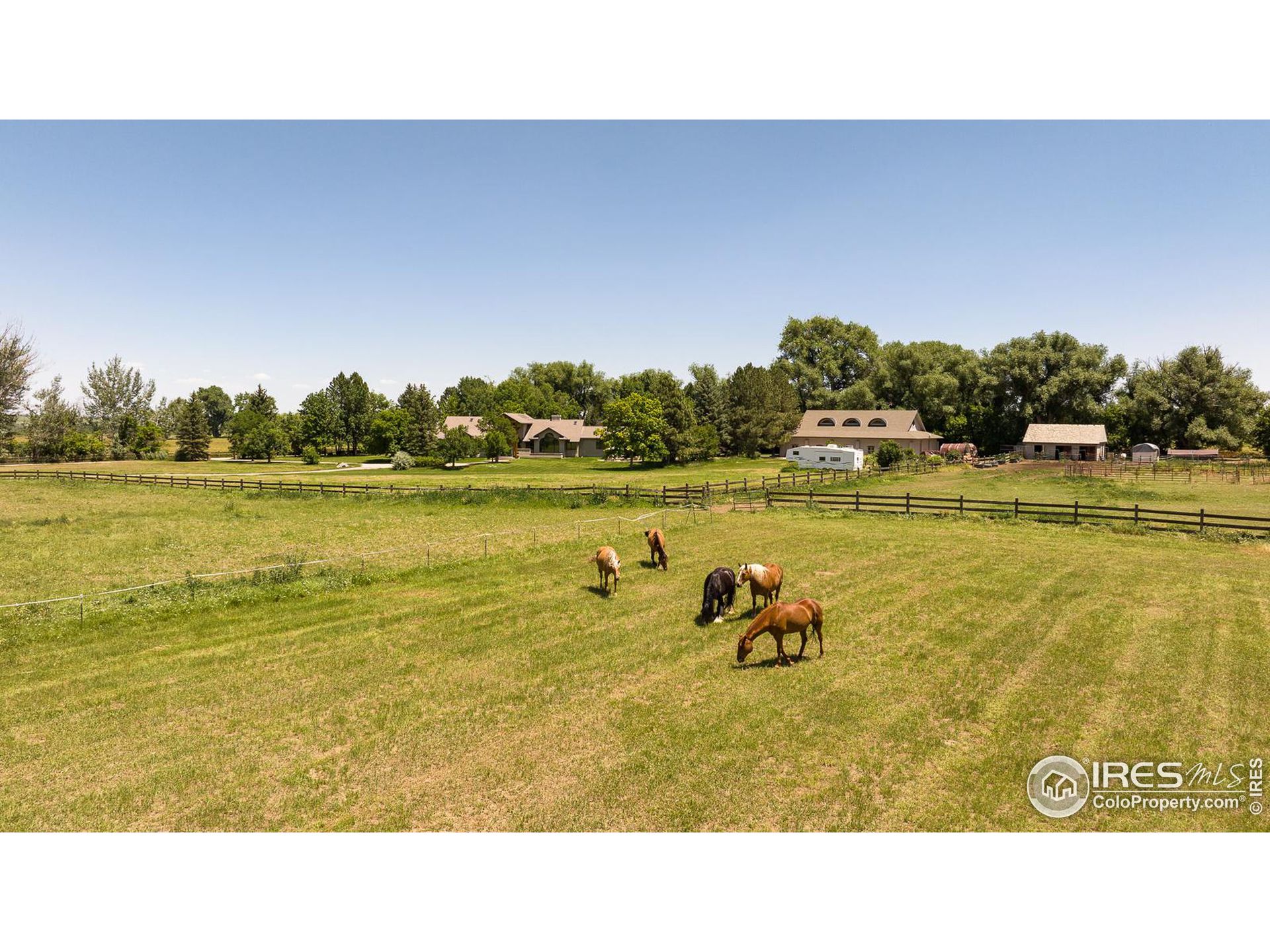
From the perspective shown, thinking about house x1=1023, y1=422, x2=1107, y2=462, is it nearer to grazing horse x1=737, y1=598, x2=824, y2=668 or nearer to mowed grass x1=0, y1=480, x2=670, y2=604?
mowed grass x1=0, y1=480, x2=670, y2=604

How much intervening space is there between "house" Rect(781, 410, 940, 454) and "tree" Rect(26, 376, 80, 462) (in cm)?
9409

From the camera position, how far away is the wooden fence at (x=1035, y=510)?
75.4ft

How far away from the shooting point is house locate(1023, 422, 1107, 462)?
64438 mm

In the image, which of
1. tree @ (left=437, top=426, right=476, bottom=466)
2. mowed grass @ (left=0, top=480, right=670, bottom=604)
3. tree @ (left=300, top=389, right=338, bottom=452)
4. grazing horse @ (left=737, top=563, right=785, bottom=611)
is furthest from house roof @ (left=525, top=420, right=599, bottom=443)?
grazing horse @ (left=737, top=563, right=785, bottom=611)

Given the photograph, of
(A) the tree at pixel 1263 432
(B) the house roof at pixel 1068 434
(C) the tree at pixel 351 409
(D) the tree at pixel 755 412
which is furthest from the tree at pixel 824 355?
(C) the tree at pixel 351 409

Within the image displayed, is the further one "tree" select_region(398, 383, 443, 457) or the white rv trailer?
"tree" select_region(398, 383, 443, 457)

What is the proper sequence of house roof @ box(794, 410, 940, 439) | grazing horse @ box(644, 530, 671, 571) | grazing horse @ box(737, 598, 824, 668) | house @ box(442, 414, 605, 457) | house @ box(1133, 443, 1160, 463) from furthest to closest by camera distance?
house @ box(442, 414, 605, 457) → house roof @ box(794, 410, 940, 439) → house @ box(1133, 443, 1160, 463) → grazing horse @ box(644, 530, 671, 571) → grazing horse @ box(737, 598, 824, 668)

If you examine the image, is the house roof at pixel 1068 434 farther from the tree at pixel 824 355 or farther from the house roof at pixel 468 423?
the house roof at pixel 468 423

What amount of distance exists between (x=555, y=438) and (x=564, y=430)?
1882 millimetres

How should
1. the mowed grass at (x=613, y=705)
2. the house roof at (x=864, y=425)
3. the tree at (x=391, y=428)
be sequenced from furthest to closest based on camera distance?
1. the tree at (x=391, y=428)
2. the house roof at (x=864, y=425)
3. the mowed grass at (x=613, y=705)

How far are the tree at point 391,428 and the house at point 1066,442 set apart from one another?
7713 centimetres

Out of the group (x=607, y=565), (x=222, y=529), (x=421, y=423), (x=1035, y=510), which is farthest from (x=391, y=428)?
(x=1035, y=510)

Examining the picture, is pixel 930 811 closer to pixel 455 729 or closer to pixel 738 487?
pixel 455 729

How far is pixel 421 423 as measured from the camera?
79500 millimetres
